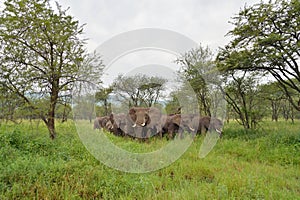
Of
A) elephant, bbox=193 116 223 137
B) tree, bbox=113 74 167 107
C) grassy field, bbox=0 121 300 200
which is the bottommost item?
grassy field, bbox=0 121 300 200

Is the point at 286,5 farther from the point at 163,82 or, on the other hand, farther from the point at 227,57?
the point at 163,82

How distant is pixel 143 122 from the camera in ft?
33.1

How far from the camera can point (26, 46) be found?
275 inches

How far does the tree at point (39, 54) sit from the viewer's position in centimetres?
678

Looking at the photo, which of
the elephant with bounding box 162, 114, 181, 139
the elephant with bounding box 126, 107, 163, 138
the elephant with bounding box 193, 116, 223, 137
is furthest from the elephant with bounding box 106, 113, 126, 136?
the elephant with bounding box 193, 116, 223, 137

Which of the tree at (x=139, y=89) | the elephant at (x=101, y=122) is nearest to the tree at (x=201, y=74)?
the tree at (x=139, y=89)

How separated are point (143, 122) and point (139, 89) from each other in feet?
7.07

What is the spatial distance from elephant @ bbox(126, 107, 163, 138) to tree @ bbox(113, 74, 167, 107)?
869 millimetres

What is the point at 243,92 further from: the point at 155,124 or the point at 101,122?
the point at 101,122

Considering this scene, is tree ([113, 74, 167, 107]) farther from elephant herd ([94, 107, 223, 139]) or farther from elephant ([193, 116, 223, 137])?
elephant ([193, 116, 223, 137])

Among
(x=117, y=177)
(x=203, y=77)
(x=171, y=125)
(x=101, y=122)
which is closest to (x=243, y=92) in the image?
(x=203, y=77)

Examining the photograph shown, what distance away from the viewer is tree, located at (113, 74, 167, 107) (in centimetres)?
1030

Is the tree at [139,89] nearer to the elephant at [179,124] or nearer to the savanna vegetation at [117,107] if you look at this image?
the savanna vegetation at [117,107]

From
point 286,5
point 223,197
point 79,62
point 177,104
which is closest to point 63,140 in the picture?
point 79,62
